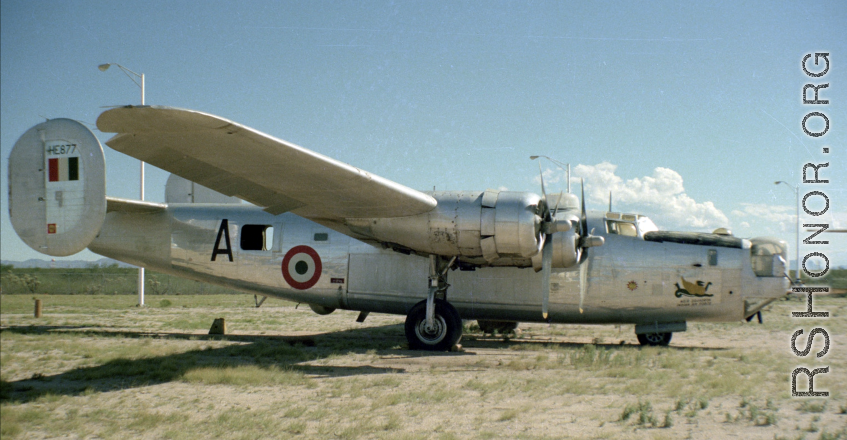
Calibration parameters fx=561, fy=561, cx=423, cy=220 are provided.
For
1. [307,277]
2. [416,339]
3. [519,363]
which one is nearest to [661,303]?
[519,363]

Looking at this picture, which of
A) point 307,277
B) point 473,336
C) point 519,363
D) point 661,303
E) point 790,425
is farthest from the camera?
point 473,336

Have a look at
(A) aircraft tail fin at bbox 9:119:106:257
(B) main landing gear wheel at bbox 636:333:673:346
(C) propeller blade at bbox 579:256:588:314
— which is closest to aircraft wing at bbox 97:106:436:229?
(A) aircraft tail fin at bbox 9:119:106:257

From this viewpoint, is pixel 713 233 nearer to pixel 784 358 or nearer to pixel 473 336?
pixel 784 358

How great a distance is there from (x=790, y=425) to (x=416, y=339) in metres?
6.35

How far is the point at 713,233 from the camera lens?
11.9 m

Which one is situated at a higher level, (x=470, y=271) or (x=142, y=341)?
(x=470, y=271)

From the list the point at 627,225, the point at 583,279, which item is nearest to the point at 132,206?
the point at 583,279

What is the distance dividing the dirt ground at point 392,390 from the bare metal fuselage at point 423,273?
894 mm

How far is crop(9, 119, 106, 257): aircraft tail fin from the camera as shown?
468 cm

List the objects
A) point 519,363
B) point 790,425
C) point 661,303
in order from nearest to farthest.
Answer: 1. point 790,425
2. point 519,363
3. point 661,303

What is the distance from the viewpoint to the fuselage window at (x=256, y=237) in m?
13.0

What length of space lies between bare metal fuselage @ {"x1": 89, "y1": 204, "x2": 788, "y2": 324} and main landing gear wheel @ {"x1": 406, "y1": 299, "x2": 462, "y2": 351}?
117cm

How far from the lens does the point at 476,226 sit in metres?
9.98

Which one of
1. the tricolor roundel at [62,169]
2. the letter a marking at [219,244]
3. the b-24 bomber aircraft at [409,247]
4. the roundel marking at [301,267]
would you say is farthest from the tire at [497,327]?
the tricolor roundel at [62,169]
